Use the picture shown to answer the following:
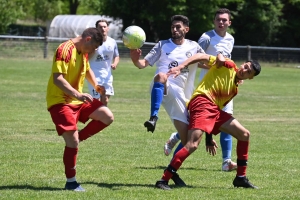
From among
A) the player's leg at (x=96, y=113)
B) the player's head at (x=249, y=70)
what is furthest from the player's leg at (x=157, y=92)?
the player's head at (x=249, y=70)

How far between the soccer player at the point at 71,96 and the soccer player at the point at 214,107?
90 centimetres

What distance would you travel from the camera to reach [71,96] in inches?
291

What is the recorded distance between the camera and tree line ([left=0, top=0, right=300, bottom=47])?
4475cm

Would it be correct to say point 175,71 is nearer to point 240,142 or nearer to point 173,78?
point 173,78

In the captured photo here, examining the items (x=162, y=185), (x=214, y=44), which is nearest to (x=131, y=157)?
(x=214, y=44)

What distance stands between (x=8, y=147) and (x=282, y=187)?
4578 millimetres

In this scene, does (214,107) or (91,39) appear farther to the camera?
(214,107)

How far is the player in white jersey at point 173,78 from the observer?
8.17 meters

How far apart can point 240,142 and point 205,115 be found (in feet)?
2.00

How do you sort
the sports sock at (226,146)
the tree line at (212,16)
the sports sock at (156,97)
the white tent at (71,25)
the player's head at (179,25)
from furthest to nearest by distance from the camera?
the white tent at (71,25) < the tree line at (212,16) < the sports sock at (226,146) < the player's head at (179,25) < the sports sock at (156,97)

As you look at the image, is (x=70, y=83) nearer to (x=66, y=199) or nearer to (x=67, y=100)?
(x=67, y=100)

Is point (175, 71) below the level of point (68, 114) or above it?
above

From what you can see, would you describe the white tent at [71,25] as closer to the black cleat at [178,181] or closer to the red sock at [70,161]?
the black cleat at [178,181]

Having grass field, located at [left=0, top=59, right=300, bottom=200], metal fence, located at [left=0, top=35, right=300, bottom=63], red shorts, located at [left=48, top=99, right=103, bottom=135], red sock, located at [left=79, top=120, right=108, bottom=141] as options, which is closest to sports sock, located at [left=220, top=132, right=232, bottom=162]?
grass field, located at [left=0, top=59, right=300, bottom=200]
